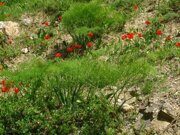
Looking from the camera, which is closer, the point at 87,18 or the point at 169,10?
the point at 87,18

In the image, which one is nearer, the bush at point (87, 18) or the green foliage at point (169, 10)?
the bush at point (87, 18)

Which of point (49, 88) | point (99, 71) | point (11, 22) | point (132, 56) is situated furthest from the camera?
point (11, 22)

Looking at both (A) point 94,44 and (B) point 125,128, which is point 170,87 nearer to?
(B) point 125,128

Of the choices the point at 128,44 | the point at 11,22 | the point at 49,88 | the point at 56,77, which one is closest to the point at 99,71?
the point at 56,77

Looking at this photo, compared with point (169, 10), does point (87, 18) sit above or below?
above

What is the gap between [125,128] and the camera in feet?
22.4

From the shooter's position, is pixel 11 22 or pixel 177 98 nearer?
pixel 177 98

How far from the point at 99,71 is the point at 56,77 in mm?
719

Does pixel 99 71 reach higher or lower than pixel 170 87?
higher

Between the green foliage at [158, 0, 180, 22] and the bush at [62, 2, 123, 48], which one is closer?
the bush at [62, 2, 123, 48]

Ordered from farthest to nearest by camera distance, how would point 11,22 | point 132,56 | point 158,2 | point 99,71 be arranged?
1. point 11,22
2. point 158,2
3. point 132,56
4. point 99,71


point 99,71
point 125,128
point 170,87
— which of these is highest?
point 99,71

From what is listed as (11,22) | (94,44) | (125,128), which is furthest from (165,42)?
(11,22)

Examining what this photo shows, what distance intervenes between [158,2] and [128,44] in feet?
5.69
